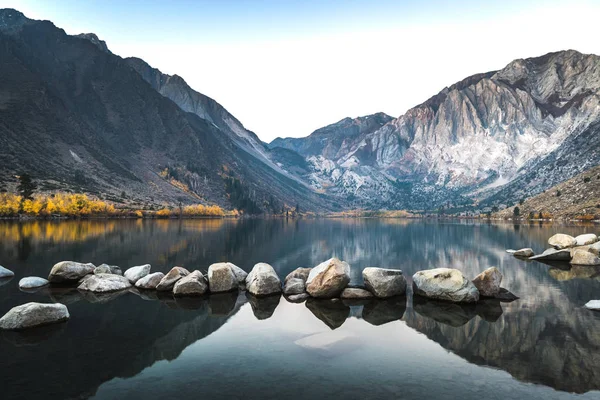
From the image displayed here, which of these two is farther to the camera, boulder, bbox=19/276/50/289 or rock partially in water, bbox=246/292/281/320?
boulder, bbox=19/276/50/289

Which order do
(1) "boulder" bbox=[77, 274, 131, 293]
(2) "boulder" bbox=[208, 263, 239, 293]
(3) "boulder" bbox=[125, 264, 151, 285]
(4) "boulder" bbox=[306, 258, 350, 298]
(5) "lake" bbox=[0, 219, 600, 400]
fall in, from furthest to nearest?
(3) "boulder" bbox=[125, 264, 151, 285], (2) "boulder" bbox=[208, 263, 239, 293], (1) "boulder" bbox=[77, 274, 131, 293], (4) "boulder" bbox=[306, 258, 350, 298], (5) "lake" bbox=[0, 219, 600, 400]

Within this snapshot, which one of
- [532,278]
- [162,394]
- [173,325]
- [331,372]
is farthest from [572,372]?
[532,278]

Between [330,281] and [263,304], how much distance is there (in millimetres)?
6055

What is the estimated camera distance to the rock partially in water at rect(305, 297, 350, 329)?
79.5 ft

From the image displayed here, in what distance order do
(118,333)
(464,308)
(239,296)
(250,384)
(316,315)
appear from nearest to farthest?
(250,384) < (118,333) < (316,315) < (464,308) < (239,296)

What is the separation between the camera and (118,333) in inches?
832

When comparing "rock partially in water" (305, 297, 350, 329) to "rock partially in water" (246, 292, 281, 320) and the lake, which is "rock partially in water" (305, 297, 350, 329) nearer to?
the lake

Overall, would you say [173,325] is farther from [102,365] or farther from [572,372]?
[572,372]

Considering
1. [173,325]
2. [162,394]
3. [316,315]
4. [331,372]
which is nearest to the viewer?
[162,394]

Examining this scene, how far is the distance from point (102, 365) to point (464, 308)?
81.8 ft

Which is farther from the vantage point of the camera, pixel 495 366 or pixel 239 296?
pixel 239 296

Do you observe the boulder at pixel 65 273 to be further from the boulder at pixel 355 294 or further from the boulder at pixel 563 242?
the boulder at pixel 563 242

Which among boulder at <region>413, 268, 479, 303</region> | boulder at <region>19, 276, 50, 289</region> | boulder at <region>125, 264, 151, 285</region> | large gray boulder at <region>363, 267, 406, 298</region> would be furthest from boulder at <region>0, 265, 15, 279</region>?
boulder at <region>413, 268, 479, 303</region>

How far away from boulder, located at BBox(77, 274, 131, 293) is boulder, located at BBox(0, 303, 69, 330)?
860cm
